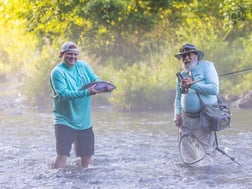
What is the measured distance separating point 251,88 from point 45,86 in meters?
5.86

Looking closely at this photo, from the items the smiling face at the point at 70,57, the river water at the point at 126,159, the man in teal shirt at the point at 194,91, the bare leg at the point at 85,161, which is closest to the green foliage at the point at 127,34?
the river water at the point at 126,159

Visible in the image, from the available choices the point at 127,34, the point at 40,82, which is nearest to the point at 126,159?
the point at 40,82

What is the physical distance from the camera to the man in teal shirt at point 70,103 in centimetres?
764

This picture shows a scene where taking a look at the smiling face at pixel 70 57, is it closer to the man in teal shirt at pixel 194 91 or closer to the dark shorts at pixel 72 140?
the dark shorts at pixel 72 140

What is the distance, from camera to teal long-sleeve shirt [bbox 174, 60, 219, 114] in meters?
7.62

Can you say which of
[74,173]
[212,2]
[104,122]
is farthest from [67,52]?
[212,2]

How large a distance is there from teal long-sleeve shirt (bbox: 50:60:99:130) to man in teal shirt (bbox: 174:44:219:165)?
119 cm

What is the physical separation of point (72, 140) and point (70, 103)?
52cm

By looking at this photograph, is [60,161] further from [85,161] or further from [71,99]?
[71,99]

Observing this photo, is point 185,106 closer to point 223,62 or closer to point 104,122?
point 104,122

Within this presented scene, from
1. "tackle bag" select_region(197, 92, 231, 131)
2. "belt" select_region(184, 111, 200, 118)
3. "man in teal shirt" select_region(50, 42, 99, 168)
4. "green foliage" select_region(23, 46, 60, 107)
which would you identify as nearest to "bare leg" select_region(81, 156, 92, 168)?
"man in teal shirt" select_region(50, 42, 99, 168)

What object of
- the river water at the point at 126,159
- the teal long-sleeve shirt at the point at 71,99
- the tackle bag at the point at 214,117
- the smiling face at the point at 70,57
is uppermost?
the smiling face at the point at 70,57

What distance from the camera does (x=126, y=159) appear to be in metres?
9.21

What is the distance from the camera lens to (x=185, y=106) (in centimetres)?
802
